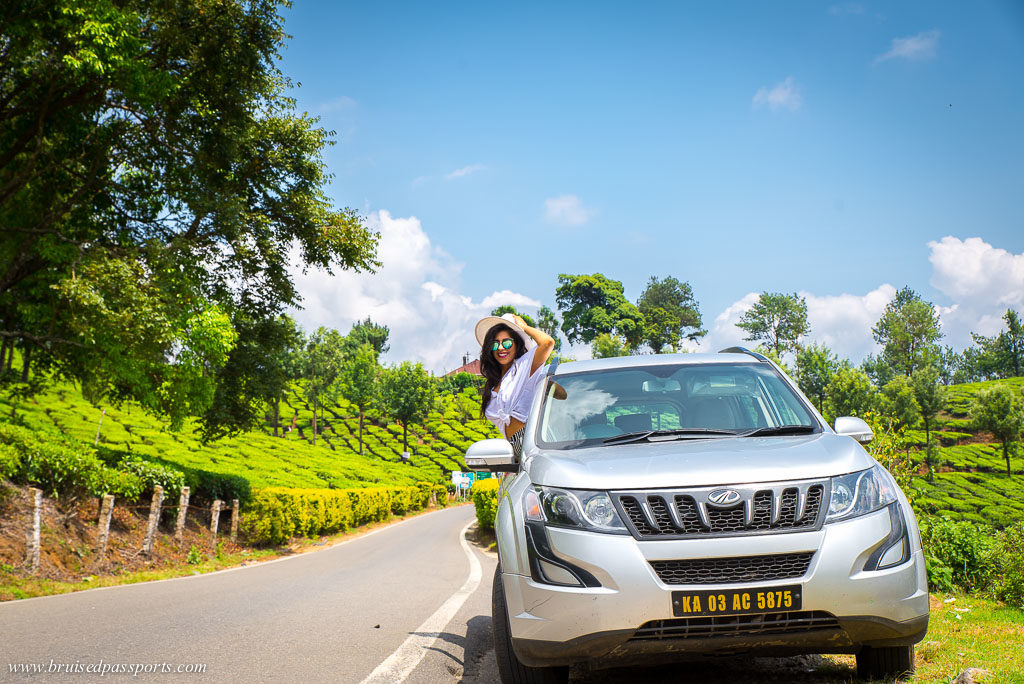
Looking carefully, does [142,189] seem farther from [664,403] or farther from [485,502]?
[664,403]

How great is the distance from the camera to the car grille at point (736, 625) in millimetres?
2891

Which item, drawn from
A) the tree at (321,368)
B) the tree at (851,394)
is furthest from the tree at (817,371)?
the tree at (321,368)

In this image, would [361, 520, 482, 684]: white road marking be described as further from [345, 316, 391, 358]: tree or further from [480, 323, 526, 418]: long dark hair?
[345, 316, 391, 358]: tree

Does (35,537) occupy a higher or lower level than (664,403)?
lower

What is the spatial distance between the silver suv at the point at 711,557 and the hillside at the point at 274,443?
18176 mm

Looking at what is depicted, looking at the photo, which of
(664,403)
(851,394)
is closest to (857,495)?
(664,403)

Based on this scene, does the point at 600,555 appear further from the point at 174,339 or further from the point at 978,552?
the point at 174,339

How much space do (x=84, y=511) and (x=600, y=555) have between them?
14.8 metres

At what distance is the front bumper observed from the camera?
2.87 meters

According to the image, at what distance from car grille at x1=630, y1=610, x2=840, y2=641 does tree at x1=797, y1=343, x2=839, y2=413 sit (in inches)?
3016

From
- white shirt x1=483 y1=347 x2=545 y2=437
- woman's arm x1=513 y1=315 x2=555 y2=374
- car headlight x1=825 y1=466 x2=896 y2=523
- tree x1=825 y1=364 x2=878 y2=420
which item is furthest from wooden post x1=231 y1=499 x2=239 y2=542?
tree x1=825 y1=364 x2=878 y2=420

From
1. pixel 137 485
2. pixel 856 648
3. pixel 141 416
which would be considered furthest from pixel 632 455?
pixel 141 416

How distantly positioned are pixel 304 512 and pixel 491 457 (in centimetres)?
2177

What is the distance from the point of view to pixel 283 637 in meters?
6.07
